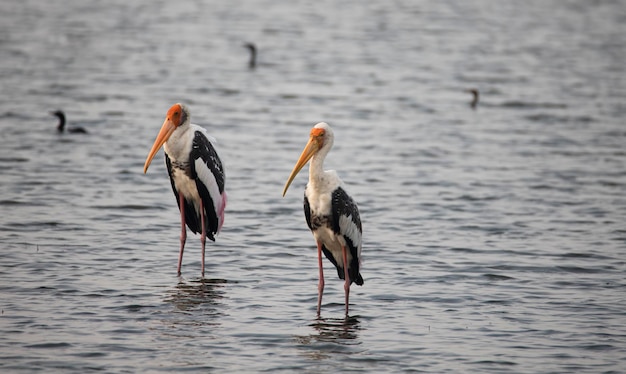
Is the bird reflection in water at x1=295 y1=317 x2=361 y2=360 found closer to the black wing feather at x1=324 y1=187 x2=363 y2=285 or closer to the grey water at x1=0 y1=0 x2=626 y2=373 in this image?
the grey water at x1=0 y1=0 x2=626 y2=373

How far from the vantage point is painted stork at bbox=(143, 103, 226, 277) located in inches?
477

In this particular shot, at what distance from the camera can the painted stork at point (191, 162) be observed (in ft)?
39.8

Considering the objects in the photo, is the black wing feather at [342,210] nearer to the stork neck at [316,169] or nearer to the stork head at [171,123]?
the stork neck at [316,169]

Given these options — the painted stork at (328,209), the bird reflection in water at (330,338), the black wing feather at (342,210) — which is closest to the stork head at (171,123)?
the painted stork at (328,209)

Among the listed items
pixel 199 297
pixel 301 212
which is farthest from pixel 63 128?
pixel 199 297

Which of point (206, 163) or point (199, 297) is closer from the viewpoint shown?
point (199, 297)

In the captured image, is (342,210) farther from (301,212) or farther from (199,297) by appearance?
(301,212)

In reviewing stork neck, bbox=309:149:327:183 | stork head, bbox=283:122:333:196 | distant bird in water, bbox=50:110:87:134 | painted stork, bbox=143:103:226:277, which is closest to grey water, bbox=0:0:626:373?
distant bird in water, bbox=50:110:87:134

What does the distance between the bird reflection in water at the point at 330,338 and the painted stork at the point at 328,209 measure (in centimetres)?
26

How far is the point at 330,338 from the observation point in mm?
10328

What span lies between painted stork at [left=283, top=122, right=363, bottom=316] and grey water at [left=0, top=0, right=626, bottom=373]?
68 centimetres

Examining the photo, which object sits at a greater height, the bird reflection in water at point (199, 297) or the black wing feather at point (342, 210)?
the black wing feather at point (342, 210)

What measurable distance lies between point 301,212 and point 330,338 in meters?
5.39

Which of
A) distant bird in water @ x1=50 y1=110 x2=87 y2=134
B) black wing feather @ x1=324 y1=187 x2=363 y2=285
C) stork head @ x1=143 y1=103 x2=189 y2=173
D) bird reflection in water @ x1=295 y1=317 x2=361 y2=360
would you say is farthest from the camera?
distant bird in water @ x1=50 y1=110 x2=87 y2=134
